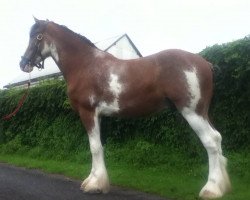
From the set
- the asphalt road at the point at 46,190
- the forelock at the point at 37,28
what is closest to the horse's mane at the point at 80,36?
the forelock at the point at 37,28

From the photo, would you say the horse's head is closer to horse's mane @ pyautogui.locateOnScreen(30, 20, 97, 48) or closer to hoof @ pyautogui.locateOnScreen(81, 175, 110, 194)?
horse's mane @ pyautogui.locateOnScreen(30, 20, 97, 48)

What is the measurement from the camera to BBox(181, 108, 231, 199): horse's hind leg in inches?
234

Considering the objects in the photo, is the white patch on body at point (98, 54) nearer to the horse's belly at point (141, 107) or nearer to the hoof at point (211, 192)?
the horse's belly at point (141, 107)

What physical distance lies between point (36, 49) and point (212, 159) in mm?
3511

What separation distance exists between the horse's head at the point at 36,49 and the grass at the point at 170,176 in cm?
254

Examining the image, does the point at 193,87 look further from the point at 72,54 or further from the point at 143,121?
the point at 143,121

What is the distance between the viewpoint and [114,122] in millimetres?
10852

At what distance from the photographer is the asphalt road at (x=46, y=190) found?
649 centimetres

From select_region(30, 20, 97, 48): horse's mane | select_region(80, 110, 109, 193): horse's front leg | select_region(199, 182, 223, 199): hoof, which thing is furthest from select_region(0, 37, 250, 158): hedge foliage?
select_region(199, 182, 223, 199): hoof

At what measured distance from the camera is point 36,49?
24.6 ft

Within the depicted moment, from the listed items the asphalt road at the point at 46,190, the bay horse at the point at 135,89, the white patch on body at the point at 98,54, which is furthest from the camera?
the white patch on body at the point at 98,54

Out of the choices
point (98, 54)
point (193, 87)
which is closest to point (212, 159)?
point (193, 87)

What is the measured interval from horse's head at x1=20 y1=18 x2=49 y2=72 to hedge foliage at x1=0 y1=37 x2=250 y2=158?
1600mm

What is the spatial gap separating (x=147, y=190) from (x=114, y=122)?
4027 millimetres
